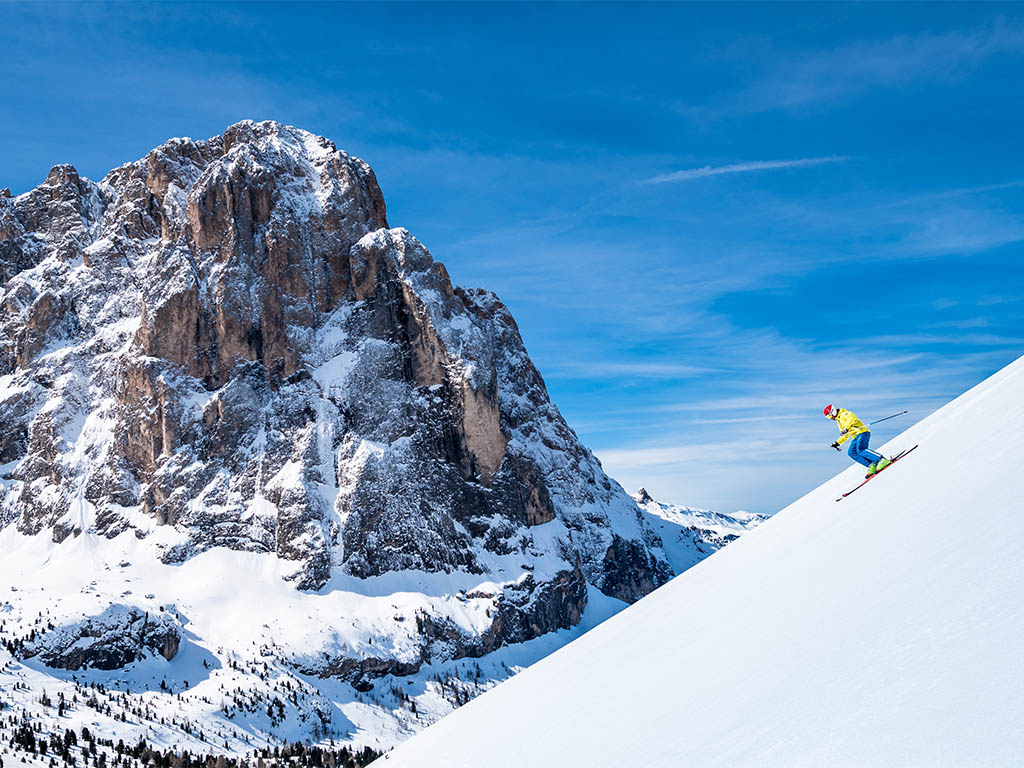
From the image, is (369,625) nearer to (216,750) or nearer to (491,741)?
(216,750)

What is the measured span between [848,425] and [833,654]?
28.5 feet

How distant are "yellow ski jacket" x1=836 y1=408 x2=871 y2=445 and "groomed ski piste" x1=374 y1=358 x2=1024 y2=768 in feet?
9.37

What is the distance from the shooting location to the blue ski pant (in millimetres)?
11344

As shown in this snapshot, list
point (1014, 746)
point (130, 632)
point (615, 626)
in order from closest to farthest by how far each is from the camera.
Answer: point (1014, 746) < point (615, 626) < point (130, 632)

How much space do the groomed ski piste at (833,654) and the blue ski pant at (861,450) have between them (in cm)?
196

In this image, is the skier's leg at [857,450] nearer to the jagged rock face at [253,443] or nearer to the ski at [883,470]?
the ski at [883,470]

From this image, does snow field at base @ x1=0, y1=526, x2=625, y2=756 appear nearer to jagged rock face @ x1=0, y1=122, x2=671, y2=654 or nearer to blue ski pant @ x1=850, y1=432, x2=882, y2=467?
jagged rock face @ x1=0, y1=122, x2=671, y2=654

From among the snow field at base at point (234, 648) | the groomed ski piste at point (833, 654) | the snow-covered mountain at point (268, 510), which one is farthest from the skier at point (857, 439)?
the snow-covered mountain at point (268, 510)

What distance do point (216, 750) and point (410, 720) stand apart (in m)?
41.2

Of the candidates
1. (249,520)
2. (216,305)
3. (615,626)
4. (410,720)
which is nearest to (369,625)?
(410,720)

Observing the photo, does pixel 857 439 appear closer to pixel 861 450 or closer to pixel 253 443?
pixel 861 450

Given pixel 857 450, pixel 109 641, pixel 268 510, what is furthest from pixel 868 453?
pixel 268 510

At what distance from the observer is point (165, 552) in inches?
7170

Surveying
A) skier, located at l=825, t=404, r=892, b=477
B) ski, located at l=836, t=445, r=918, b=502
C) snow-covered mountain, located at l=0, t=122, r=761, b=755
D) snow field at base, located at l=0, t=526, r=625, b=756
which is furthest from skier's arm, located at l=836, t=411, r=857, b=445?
snow-covered mountain, located at l=0, t=122, r=761, b=755
